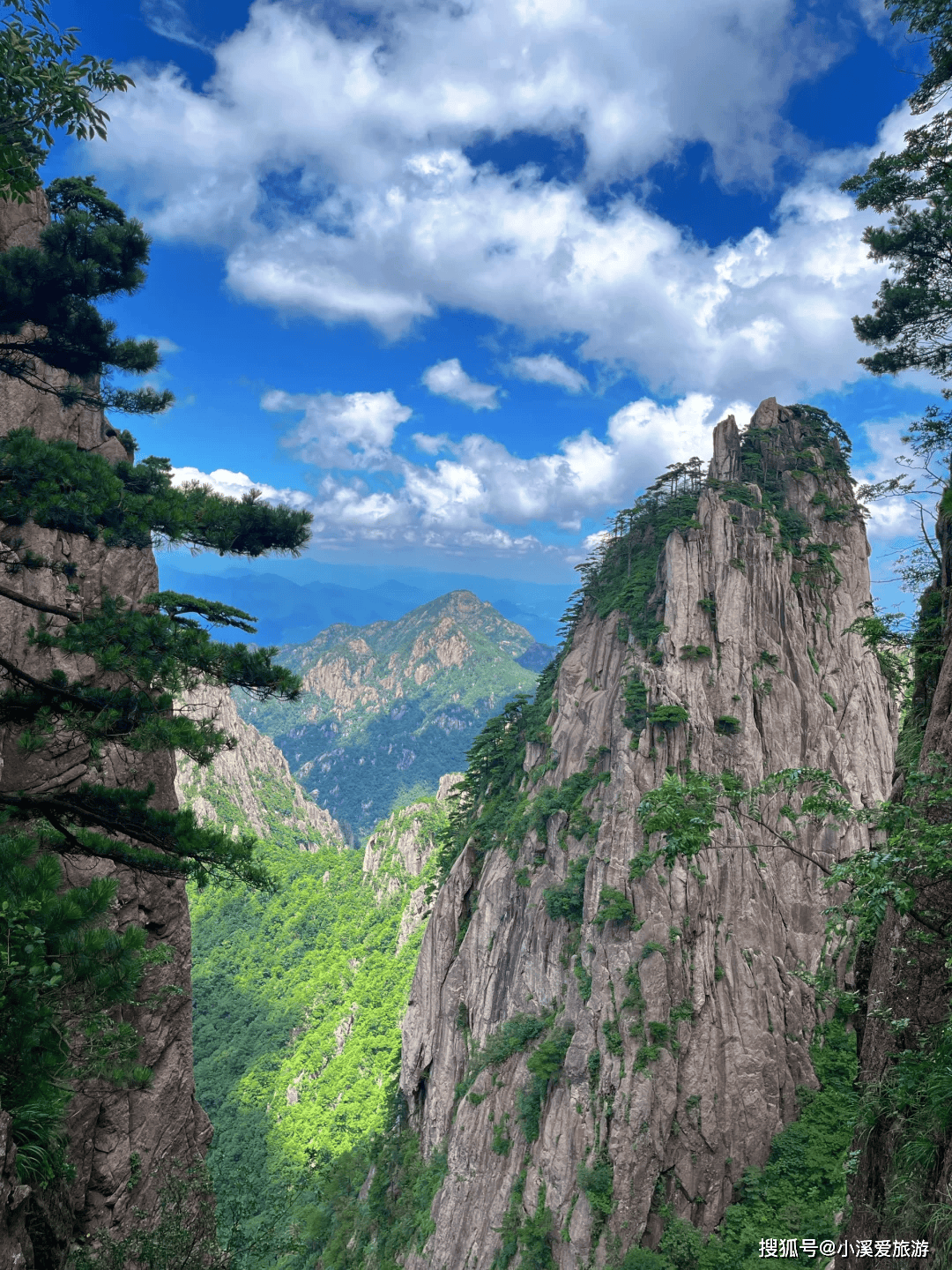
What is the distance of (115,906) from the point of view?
1179cm

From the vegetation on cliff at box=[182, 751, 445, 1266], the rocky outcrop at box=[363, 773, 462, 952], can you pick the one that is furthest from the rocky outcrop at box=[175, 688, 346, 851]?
the rocky outcrop at box=[363, 773, 462, 952]

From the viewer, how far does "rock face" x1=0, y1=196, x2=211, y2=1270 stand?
10.9 m

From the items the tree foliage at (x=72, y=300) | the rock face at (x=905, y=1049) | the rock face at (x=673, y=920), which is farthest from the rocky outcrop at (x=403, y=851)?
the rock face at (x=905, y=1049)

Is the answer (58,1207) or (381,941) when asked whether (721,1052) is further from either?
(381,941)

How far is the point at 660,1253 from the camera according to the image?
2267cm

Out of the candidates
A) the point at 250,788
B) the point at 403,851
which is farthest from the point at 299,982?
the point at 250,788

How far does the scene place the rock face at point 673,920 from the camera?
25.0 metres

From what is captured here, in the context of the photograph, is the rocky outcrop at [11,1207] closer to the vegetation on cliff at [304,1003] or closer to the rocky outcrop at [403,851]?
the vegetation on cliff at [304,1003]

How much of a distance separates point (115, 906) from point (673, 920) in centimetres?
2250

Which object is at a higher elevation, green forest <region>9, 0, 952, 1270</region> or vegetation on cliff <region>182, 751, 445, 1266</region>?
green forest <region>9, 0, 952, 1270</region>

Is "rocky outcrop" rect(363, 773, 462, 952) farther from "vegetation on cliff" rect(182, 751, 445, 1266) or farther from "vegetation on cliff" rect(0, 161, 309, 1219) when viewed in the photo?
"vegetation on cliff" rect(0, 161, 309, 1219)

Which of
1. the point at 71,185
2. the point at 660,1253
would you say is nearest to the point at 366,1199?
the point at 660,1253

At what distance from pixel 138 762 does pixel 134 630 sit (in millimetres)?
5021

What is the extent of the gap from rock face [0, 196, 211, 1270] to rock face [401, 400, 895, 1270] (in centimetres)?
1799
